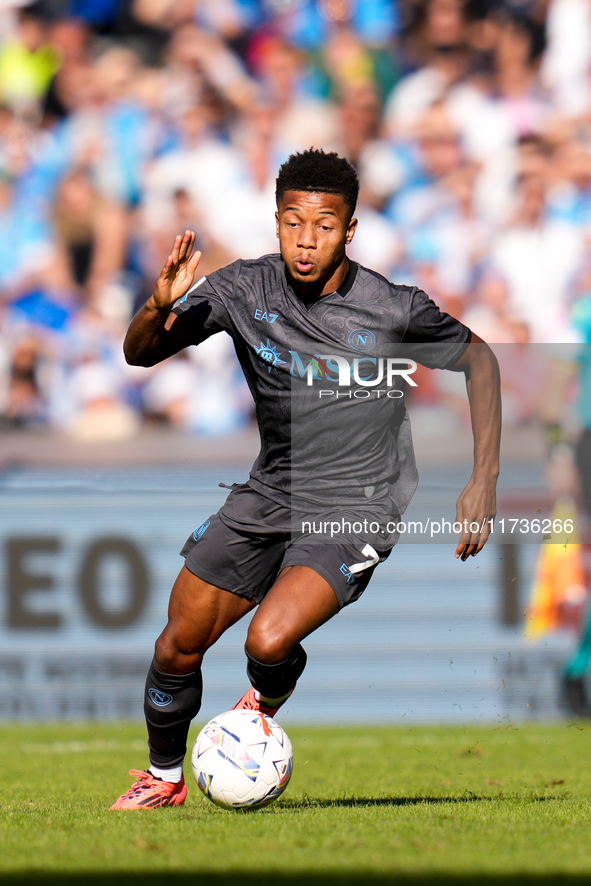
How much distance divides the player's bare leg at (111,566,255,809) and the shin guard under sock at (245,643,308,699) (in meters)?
0.22

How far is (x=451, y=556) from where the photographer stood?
9258mm

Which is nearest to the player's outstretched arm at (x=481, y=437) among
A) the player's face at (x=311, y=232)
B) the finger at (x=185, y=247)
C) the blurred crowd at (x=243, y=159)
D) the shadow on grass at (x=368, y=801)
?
the player's face at (x=311, y=232)

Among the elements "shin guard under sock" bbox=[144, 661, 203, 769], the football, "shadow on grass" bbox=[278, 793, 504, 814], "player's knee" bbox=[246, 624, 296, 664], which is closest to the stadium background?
"shadow on grass" bbox=[278, 793, 504, 814]

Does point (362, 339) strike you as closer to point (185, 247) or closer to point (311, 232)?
point (311, 232)

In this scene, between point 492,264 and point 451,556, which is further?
point 492,264

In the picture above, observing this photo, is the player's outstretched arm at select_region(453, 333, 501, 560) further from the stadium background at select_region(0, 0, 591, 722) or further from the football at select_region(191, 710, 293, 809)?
the stadium background at select_region(0, 0, 591, 722)

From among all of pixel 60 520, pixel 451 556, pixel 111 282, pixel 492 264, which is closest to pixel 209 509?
pixel 60 520

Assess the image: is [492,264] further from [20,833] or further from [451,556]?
[20,833]

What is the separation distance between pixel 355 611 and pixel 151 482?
1.93m

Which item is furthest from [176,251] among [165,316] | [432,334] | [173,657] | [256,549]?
[173,657]

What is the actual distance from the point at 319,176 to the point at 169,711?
223 cm

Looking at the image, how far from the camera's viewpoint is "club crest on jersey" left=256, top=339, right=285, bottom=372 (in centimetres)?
462

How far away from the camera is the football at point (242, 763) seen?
14.0 feet

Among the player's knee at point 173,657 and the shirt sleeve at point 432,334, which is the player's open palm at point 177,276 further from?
the player's knee at point 173,657
